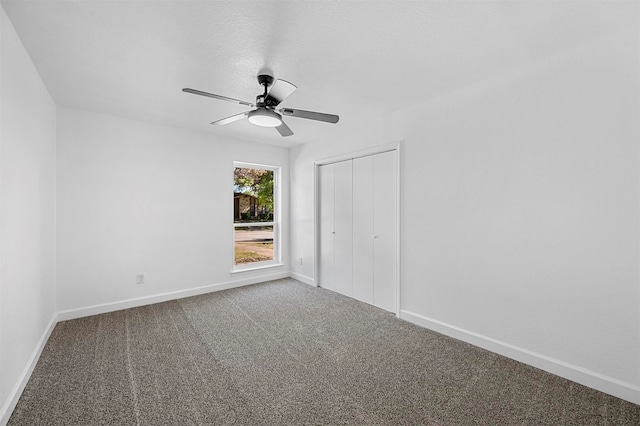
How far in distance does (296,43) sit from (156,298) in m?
3.51

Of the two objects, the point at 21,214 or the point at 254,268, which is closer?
the point at 21,214

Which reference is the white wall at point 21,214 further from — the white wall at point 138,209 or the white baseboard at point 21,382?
the white wall at point 138,209

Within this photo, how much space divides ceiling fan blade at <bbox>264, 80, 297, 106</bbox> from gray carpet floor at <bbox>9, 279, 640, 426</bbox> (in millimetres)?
2111

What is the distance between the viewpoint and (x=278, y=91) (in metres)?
2.13

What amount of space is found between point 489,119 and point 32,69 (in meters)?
3.78

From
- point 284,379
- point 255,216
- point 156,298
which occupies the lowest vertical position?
point 284,379

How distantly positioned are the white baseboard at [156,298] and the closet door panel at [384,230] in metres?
2.02

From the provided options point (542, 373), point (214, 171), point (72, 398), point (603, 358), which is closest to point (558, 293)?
point (603, 358)

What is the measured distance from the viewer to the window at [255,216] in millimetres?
4660

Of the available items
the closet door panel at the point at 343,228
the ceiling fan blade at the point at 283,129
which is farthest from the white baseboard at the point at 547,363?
the ceiling fan blade at the point at 283,129

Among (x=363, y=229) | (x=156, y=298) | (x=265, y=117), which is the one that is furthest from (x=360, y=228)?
(x=156, y=298)

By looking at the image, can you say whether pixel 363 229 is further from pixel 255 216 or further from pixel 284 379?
pixel 284 379

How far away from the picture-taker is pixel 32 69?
7.38 feet

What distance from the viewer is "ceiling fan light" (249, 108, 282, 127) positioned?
88.6 inches
